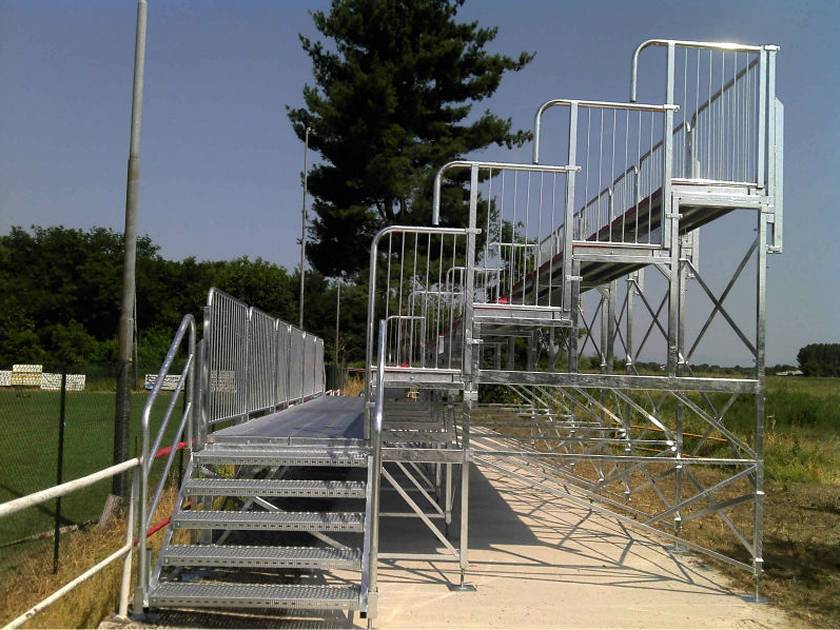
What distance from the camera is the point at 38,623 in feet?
17.7

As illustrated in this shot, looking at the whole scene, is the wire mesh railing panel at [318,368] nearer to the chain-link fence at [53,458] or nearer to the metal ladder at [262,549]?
the chain-link fence at [53,458]

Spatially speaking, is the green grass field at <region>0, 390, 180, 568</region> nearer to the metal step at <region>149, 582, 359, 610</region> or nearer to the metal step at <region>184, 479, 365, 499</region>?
the metal step at <region>184, 479, 365, 499</region>

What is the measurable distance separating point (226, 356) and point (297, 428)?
117cm

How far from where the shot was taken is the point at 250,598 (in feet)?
18.2

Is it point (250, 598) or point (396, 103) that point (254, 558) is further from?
point (396, 103)

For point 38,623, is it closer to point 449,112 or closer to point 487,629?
point 487,629

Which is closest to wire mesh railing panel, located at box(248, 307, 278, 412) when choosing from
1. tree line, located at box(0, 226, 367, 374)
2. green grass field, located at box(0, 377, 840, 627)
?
green grass field, located at box(0, 377, 840, 627)

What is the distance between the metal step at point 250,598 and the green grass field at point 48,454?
219 centimetres

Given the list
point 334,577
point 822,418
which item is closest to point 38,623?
point 334,577

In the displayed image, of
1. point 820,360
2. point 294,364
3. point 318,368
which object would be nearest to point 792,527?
point 294,364

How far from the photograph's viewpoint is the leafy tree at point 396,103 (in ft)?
85.2

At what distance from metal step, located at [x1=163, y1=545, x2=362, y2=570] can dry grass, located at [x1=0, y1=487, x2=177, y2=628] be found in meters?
0.50

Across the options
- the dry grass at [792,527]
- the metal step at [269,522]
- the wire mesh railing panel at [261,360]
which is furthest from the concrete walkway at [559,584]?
the wire mesh railing panel at [261,360]

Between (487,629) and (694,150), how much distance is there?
489 centimetres
